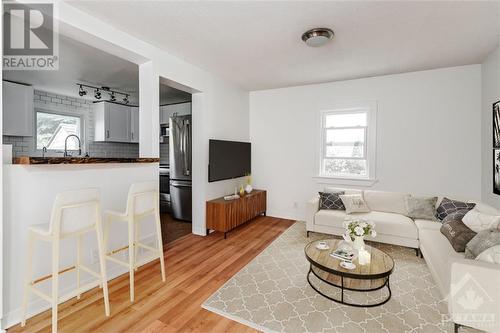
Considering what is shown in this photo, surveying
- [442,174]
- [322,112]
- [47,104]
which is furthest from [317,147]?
[47,104]

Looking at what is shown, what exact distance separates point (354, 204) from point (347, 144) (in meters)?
1.32

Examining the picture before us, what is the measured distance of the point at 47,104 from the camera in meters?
4.85

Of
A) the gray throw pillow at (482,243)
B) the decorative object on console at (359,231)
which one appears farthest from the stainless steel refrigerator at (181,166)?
the gray throw pillow at (482,243)

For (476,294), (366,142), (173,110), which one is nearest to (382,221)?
(366,142)

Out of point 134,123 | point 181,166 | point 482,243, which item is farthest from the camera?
point 134,123

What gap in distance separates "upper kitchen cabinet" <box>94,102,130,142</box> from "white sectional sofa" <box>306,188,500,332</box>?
4.55 m

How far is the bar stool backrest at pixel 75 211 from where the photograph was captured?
1.80 m

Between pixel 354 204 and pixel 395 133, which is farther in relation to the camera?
pixel 395 133

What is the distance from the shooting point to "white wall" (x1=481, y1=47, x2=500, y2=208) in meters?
3.11

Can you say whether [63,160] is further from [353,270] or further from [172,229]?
[353,270]

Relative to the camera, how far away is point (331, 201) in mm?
3988

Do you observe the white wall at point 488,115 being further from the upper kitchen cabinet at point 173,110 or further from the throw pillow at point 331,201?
the upper kitchen cabinet at point 173,110

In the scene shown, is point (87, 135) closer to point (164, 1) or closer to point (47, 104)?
point (47, 104)

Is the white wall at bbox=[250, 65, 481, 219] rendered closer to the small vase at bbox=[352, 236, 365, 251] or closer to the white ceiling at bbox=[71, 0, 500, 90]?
the white ceiling at bbox=[71, 0, 500, 90]
